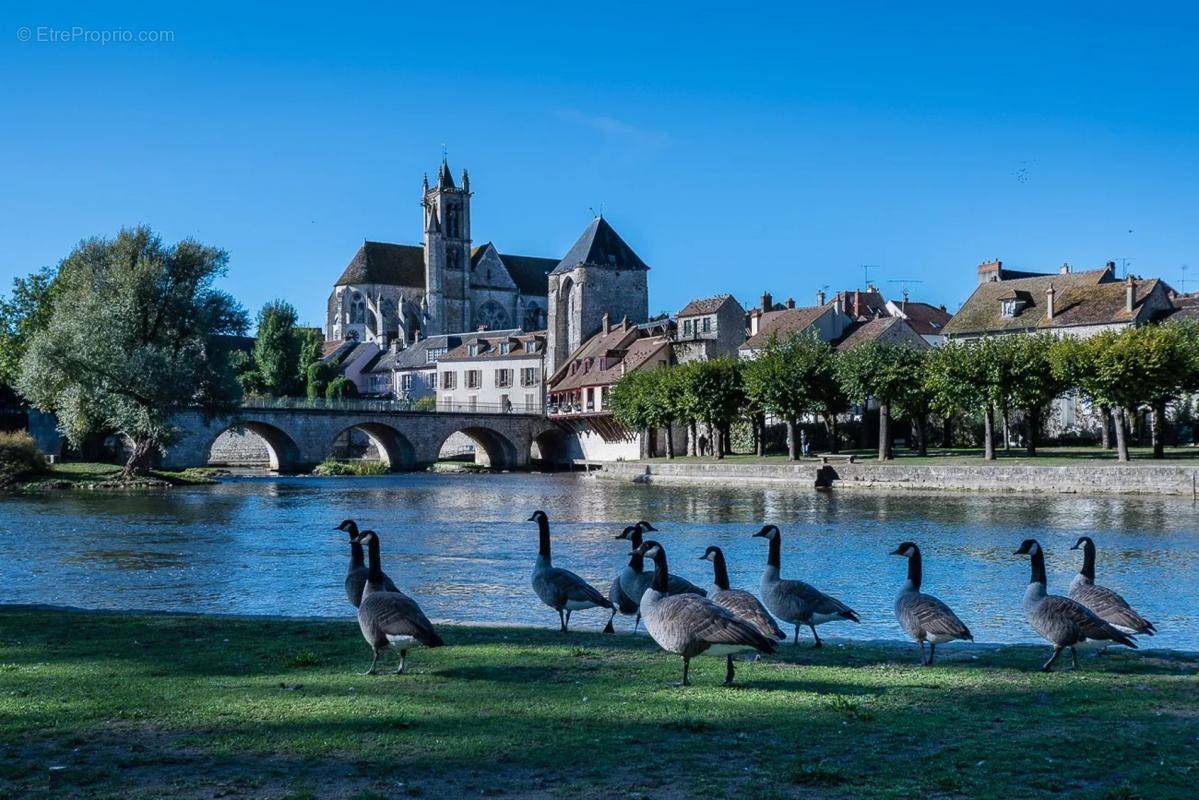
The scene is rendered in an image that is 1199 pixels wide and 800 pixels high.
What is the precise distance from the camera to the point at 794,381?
2670 inches

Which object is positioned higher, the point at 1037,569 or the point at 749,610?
the point at 1037,569

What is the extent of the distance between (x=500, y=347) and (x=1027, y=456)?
206 ft

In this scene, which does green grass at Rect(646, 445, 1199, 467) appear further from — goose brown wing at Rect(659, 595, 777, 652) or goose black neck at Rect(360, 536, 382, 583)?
goose brown wing at Rect(659, 595, 777, 652)

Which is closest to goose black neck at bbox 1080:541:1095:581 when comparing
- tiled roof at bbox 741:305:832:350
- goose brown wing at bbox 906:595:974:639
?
goose brown wing at bbox 906:595:974:639

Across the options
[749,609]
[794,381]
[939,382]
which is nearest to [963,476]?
[939,382]

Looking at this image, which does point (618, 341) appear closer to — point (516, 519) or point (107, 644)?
point (516, 519)

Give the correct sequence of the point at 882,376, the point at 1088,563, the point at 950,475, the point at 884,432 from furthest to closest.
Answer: the point at 882,376 → the point at 884,432 → the point at 950,475 → the point at 1088,563

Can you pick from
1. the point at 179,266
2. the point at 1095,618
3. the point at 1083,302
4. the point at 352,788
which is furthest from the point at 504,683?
the point at 1083,302

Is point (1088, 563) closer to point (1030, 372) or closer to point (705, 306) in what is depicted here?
point (1030, 372)

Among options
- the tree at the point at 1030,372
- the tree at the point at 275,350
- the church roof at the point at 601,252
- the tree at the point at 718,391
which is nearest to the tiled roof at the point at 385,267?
the tree at the point at 275,350

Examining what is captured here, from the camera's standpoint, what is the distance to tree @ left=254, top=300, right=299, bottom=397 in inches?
4636

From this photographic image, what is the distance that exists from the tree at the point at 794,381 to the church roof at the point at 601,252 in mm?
41881

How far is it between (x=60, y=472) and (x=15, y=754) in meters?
57.5

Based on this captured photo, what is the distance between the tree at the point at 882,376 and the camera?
62656 millimetres
